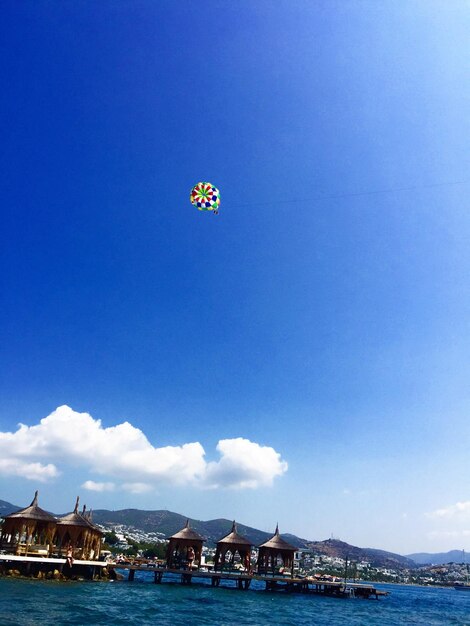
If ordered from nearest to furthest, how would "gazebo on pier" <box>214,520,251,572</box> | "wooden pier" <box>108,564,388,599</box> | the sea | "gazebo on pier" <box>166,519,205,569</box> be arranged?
the sea
"wooden pier" <box>108,564,388,599</box>
"gazebo on pier" <box>166,519,205,569</box>
"gazebo on pier" <box>214,520,251,572</box>

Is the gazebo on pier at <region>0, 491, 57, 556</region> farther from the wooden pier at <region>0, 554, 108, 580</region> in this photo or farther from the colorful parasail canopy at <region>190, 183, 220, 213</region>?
the colorful parasail canopy at <region>190, 183, 220, 213</region>

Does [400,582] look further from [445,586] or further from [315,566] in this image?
[315,566]

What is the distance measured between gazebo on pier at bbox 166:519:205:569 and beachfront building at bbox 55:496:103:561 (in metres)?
7.40

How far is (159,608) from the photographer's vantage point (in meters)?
26.9

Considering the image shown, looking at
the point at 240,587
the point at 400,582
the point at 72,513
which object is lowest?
the point at 400,582

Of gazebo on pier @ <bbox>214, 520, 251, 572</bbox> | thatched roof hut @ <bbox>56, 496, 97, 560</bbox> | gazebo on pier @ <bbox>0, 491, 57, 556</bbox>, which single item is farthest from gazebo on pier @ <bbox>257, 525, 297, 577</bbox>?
gazebo on pier @ <bbox>0, 491, 57, 556</bbox>

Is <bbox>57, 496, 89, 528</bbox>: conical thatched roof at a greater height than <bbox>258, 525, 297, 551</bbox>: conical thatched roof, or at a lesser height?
greater

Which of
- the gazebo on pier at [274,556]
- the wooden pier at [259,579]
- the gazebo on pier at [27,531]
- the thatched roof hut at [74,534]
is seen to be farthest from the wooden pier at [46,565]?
the gazebo on pier at [274,556]

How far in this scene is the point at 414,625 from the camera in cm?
3350

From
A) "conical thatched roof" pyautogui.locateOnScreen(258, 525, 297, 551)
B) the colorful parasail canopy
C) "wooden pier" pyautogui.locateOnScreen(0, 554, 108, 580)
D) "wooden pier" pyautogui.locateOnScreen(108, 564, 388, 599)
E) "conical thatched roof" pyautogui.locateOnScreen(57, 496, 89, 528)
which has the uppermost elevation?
the colorful parasail canopy

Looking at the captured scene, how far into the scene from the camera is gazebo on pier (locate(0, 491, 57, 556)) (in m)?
33.9

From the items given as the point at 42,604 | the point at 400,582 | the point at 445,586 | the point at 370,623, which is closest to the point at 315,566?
the point at 400,582

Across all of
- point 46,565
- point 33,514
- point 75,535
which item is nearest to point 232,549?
point 75,535

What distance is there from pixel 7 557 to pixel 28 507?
5.27m
